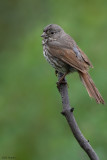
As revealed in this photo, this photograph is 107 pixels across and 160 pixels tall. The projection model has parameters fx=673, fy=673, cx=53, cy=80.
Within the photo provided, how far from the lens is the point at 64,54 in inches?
248

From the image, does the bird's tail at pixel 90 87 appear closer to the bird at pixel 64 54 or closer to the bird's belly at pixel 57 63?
the bird at pixel 64 54

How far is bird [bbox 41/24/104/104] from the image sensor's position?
236 inches

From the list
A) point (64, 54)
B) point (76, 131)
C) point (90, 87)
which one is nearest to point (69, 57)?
point (64, 54)

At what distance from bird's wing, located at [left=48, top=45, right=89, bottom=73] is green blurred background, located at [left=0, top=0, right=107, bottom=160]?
0.39 meters

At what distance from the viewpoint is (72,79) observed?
22.1 ft

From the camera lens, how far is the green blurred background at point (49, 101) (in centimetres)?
629

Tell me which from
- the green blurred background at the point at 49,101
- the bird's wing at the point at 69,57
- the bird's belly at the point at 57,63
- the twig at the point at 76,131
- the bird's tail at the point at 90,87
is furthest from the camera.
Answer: the green blurred background at the point at 49,101

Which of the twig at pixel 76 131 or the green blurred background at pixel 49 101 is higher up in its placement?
the green blurred background at pixel 49 101

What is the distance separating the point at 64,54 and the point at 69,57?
0.11 m

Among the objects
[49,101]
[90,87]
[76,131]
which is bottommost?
[76,131]

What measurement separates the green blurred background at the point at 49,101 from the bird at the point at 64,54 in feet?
1.26

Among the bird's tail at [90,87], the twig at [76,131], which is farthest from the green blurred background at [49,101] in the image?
the twig at [76,131]

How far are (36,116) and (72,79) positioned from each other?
54 centimetres

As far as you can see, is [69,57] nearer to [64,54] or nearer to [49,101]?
[64,54]
